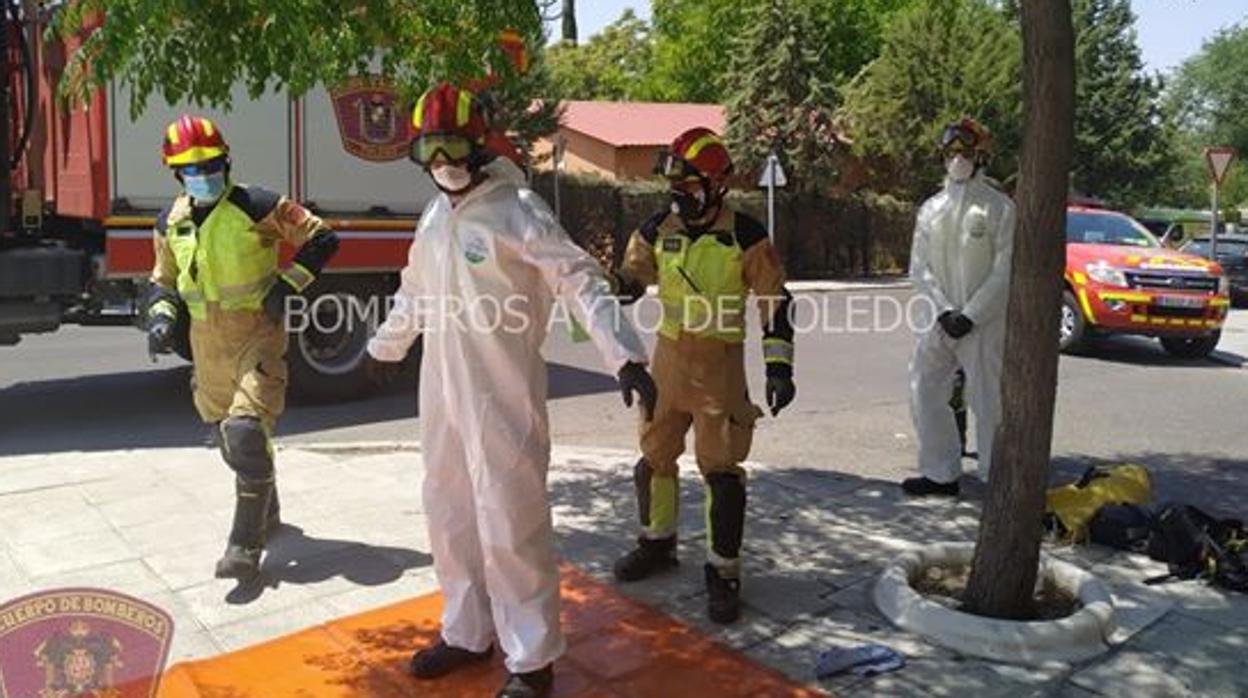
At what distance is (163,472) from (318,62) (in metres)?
3.42

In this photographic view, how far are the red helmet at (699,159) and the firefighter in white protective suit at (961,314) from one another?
7.33ft

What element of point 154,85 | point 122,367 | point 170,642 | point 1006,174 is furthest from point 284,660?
point 1006,174

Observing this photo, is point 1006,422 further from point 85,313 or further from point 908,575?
point 85,313

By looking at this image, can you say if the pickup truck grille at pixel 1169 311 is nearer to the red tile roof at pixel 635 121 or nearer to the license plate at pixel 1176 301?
the license plate at pixel 1176 301

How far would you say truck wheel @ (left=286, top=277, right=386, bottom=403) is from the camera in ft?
29.0

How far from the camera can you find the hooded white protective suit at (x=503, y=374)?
348 centimetres

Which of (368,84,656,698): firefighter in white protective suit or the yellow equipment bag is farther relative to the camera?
the yellow equipment bag

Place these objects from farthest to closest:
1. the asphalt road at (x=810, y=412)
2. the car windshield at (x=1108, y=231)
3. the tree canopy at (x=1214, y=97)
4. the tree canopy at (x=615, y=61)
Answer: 1. the tree canopy at (x=1214, y=97)
2. the tree canopy at (x=615, y=61)
3. the car windshield at (x=1108, y=231)
4. the asphalt road at (x=810, y=412)

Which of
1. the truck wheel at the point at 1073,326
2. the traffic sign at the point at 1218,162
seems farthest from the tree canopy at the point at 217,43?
the traffic sign at the point at 1218,162

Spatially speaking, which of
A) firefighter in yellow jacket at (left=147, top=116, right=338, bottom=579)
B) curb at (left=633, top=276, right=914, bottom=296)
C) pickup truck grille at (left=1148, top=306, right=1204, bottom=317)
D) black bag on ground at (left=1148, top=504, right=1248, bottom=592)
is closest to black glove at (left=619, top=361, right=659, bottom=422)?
firefighter in yellow jacket at (left=147, top=116, right=338, bottom=579)

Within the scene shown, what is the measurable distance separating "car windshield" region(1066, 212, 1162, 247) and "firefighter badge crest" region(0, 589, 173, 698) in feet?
37.0

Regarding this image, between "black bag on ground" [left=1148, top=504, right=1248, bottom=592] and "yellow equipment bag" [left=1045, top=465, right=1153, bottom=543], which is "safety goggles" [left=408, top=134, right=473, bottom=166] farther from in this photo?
"black bag on ground" [left=1148, top=504, right=1248, bottom=592]

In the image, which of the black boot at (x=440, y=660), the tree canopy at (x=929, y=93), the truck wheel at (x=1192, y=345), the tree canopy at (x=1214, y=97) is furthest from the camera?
the tree canopy at (x=1214, y=97)

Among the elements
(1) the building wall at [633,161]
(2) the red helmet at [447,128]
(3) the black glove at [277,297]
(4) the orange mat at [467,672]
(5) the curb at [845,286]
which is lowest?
(4) the orange mat at [467,672]
